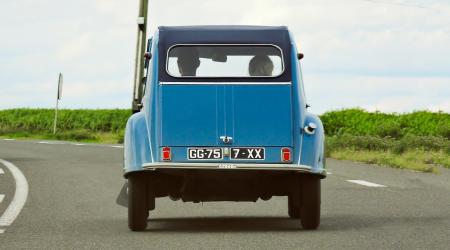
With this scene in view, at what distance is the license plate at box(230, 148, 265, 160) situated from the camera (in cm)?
1104

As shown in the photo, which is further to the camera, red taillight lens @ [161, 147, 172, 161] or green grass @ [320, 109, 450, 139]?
green grass @ [320, 109, 450, 139]

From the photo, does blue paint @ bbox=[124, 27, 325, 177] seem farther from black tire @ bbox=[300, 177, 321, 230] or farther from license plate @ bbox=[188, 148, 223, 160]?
black tire @ bbox=[300, 177, 321, 230]

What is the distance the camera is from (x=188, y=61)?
38.8ft

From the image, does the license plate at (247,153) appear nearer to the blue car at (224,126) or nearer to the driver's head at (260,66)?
the blue car at (224,126)

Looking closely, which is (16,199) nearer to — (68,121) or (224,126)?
(224,126)

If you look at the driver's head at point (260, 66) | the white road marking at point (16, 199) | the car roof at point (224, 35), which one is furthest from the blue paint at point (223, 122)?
the white road marking at point (16, 199)

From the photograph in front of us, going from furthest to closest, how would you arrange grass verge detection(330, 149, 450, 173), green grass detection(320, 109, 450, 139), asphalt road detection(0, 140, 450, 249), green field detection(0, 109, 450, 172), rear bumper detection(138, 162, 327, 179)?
green grass detection(320, 109, 450, 139), green field detection(0, 109, 450, 172), grass verge detection(330, 149, 450, 173), rear bumper detection(138, 162, 327, 179), asphalt road detection(0, 140, 450, 249)

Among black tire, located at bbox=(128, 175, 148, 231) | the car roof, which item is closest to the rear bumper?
black tire, located at bbox=(128, 175, 148, 231)

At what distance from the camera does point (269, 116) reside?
1120cm

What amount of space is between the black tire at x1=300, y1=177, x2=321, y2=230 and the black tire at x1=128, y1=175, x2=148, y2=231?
1.65 meters

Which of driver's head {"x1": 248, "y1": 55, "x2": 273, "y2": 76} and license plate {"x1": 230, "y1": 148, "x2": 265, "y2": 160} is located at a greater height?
driver's head {"x1": 248, "y1": 55, "x2": 273, "y2": 76}

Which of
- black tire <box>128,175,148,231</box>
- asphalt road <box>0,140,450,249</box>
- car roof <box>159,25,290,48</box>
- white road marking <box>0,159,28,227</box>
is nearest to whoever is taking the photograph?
asphalt road <box>0,140,450,249</box>

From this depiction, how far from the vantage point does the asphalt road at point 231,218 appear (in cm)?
1018

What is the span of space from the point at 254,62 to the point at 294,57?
436 millimetres
